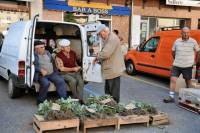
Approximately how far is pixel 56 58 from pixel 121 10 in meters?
12.6

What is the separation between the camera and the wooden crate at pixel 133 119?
21.7ft

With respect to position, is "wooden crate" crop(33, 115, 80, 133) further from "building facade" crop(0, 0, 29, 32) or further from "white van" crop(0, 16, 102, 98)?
"building facade" crop(0, 0, 29, 32)

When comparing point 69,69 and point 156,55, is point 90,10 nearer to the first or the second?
point 156,55

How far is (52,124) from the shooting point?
20.3 feet

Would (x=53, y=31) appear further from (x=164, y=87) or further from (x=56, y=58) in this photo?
(x=164, y=87)

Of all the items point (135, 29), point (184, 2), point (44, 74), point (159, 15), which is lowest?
point (44, 74)

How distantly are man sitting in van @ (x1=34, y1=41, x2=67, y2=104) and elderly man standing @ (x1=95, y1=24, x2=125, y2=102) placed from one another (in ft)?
4.50

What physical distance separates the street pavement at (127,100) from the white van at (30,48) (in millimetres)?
443

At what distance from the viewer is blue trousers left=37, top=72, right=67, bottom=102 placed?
808cm

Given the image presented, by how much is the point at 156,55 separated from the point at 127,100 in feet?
11.8

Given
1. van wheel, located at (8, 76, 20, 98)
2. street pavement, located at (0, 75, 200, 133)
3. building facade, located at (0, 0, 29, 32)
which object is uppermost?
building facade, located at (0, 0, 29, 32)

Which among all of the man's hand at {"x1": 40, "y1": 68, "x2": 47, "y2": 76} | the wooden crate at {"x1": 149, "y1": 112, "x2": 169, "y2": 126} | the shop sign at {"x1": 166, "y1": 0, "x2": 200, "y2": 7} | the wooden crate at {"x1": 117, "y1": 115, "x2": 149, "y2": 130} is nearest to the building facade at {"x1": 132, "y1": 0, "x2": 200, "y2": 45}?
the shop sign at {"x1": 166, "y1": 0, "x2": 200, "y2": 7}

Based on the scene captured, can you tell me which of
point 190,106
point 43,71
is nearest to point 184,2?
point 190,106

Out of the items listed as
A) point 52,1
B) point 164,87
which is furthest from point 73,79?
point 52,1
